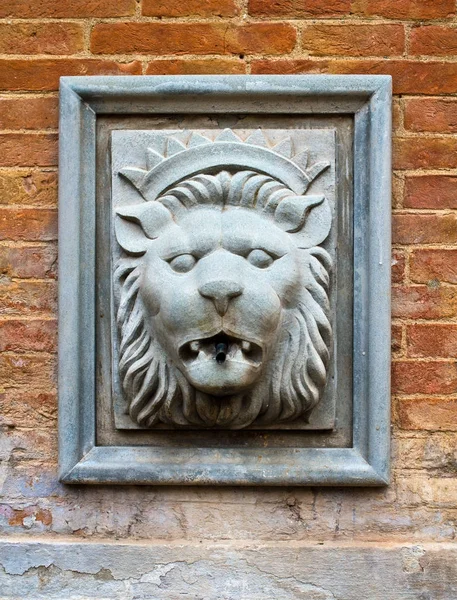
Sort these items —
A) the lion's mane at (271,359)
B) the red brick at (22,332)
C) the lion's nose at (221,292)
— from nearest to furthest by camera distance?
the lion's nose at (221,292) → the lion's mane at (271,359) → the red brick at (22,332)

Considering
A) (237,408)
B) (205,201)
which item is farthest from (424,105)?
(237,408)

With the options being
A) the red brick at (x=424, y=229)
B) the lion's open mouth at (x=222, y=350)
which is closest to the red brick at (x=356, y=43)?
the red brick at (x=424, y=229)

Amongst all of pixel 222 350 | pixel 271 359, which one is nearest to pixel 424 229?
pixel 271 359

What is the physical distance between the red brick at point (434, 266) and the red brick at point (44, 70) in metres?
0.91

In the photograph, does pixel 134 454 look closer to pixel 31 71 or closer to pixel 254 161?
pixel 254 161

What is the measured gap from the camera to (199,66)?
82.0 inches

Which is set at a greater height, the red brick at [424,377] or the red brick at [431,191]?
the red brick at [431,191]

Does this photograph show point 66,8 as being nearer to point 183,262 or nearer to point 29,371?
point 183,262

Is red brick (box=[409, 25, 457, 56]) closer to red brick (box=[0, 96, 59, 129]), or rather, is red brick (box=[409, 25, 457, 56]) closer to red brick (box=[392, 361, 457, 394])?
red brick (box=[392, 361, 457, 394])

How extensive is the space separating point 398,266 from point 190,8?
2.90 feet

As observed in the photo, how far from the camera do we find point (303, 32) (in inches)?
82.1

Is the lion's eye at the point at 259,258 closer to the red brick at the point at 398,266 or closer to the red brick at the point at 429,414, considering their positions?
the red brick at the point at 398,266

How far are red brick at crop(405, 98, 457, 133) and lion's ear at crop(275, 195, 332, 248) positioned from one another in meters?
0.32

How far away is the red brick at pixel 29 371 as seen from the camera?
Answer: 209 centimetres
